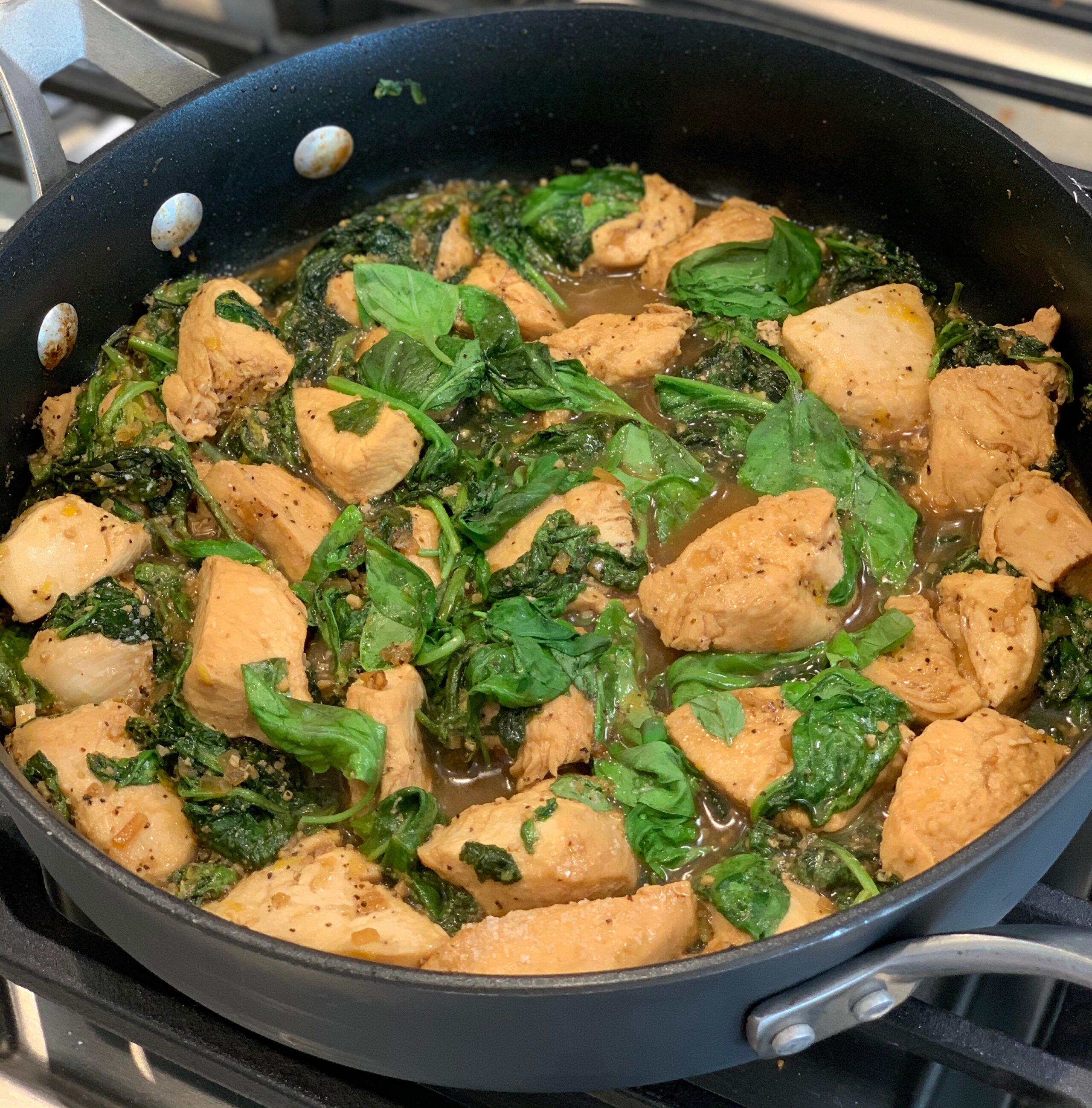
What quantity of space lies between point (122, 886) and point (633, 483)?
1.44 meters

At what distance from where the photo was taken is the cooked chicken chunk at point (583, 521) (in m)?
2.46

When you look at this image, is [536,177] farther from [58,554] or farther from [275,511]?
[58,554]

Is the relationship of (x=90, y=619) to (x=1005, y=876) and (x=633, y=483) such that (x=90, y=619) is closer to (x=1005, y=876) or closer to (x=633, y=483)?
(x=633, y=483)

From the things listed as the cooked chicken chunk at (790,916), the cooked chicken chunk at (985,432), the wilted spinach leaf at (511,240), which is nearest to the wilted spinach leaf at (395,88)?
the wilted spinach leaf at (511,240)

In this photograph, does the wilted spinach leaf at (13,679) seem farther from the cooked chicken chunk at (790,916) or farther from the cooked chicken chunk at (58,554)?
the cooked chicken chunk at (790,916)

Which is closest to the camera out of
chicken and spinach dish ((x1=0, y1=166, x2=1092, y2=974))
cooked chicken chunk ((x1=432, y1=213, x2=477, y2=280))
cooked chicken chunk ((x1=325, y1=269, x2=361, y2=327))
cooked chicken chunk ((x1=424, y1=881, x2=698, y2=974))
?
cooked chicken chunk ((x1=424, y1=881, x2=698, y2=974))

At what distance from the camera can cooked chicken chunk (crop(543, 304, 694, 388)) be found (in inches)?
109

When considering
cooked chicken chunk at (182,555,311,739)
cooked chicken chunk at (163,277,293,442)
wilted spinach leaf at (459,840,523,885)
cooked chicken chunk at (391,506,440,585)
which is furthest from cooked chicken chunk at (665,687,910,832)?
cooked chicken chunk at (163,277,293,442)

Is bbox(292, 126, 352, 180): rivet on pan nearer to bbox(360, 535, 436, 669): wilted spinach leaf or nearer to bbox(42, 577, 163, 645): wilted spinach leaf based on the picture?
Result: bbox(360, 535, 436, 669): wilted spinach leaf

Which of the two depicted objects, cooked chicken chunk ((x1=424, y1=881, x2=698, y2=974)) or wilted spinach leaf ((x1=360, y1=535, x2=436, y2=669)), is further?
wilted spinach leaf ((x1=360, y1=535, x2=436, y2=669))

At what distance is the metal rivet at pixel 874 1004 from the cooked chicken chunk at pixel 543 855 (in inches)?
20.2

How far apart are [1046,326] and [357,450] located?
157 cm

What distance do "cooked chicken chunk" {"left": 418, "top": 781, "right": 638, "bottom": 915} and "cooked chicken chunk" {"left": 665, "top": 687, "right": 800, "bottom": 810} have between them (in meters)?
0.22

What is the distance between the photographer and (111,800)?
2070 millimetres
